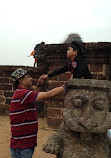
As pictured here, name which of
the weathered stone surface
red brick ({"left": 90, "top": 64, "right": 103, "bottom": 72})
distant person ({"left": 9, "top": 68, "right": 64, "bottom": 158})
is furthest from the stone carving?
distant person ({"left": 9, "top": 68, "right": 64, "bottom": 158})

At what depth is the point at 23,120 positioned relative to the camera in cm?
156

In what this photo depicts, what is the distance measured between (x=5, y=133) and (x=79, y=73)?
7.59 feet

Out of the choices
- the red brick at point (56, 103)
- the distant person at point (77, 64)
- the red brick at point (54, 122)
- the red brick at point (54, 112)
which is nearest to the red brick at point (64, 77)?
the red brick at point (56, 103)

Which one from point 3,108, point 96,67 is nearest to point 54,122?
point 96,67

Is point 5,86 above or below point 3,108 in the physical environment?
above

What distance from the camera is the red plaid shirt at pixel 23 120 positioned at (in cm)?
153

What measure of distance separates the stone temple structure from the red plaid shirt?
9.6 inches

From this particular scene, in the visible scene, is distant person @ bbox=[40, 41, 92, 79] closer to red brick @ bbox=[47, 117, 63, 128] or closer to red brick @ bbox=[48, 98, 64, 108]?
red brick @ bbox=[48, 98, 64, 108]

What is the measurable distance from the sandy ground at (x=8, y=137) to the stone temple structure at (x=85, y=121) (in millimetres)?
1125

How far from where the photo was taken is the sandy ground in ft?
7.97

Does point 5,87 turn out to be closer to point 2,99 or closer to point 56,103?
point 2,99

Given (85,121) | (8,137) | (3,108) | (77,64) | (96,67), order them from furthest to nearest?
(3,108), (96,67), (8,137), (77,64), (85,121)

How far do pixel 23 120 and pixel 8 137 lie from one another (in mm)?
1710

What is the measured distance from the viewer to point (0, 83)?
14.2 ft
